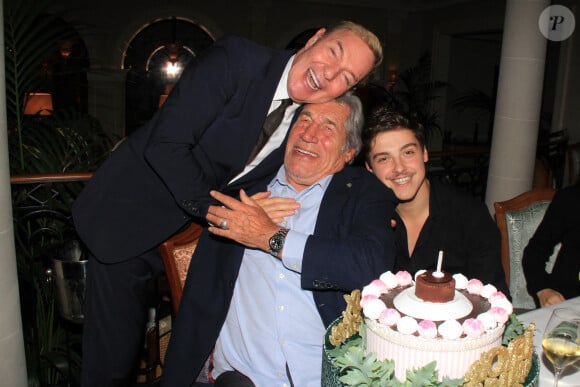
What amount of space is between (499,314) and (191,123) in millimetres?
A: 1279

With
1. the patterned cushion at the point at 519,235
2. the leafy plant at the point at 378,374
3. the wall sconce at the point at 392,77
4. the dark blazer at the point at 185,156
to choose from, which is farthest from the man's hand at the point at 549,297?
the wall sconce at the point at 392,77

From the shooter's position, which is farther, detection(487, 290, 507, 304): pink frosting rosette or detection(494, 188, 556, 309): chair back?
detection(494, 188, 556, 309): chair back

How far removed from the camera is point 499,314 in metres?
1.20

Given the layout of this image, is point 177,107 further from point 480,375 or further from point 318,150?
point 480,375

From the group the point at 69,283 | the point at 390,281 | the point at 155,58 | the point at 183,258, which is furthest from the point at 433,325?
the point at 155,58

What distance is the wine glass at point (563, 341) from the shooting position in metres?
1.37

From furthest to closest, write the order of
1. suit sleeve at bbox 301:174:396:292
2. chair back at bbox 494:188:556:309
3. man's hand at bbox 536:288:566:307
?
chair back at bbox 494:188:556:309 < man's hand at bbox 536:288:566:307 < suit sleeve at bbox 301:174:396:292

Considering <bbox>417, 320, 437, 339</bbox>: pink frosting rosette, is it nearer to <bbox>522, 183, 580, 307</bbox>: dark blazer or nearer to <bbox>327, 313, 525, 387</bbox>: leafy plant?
<bbox>327, 313, 525, 387</bbox>: leafy plant

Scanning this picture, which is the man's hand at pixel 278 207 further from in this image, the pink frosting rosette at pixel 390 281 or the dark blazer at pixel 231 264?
the pink frosting rosette at pixel 390 281

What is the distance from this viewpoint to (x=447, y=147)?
15.2 m

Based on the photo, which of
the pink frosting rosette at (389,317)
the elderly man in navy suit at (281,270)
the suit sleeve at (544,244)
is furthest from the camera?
the suit sleeve at (544,244)

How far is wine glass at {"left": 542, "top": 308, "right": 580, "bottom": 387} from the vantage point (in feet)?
4.50

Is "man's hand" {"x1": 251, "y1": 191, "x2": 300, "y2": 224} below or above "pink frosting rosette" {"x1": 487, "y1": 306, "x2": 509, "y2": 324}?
above

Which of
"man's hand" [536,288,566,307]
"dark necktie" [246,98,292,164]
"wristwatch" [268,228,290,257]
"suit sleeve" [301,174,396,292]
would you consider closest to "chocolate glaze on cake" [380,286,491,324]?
"suit sleeve" [301,174,396,292]
